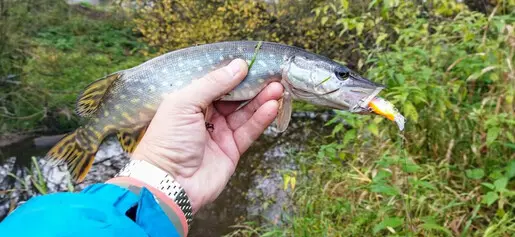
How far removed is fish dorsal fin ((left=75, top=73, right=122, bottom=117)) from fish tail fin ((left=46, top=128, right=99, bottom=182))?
9 centimetres

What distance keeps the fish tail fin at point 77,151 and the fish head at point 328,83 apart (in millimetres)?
952

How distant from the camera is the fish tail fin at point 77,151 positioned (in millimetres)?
2223

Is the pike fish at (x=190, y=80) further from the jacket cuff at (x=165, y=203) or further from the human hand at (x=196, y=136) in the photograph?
the jacket cuff at (x=165, y=203)

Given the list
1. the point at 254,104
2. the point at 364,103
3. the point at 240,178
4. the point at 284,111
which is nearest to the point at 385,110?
the point at 364,103

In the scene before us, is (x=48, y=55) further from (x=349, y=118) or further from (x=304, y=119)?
(x=349, y=118)

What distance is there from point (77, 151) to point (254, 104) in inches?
33.7

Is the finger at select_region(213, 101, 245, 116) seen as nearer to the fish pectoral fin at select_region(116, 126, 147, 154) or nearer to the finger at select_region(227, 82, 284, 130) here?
the finger at select_region(227, 82, 284, 130)

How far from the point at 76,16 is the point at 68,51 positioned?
2888mm

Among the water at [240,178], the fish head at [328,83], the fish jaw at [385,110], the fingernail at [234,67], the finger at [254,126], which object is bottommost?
the water at [240,178]

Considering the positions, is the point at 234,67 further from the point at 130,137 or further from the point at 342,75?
the point at 130,137

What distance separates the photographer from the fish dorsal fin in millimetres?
2172

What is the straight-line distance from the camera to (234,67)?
2062 mm

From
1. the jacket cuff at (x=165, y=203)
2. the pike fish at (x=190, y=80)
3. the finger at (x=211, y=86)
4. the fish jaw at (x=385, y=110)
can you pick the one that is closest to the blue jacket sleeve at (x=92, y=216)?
the jacket cuff at (x=165, y=203)

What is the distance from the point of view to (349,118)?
13.0ft
